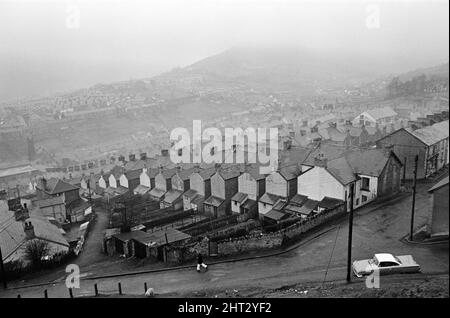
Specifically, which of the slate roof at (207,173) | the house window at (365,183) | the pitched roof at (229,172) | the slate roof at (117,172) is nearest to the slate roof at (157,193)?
the slate roof at (207,173)

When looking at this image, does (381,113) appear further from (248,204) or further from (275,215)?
(275,215)

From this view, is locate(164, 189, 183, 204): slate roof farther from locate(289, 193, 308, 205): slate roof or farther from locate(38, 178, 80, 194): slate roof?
locate(289, 193, 308, 205): slate roof

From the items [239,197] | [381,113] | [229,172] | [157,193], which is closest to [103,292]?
[239,197]

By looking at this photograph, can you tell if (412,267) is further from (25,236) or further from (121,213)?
(121,213)

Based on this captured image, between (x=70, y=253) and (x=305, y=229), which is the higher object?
(x=305, y=229)

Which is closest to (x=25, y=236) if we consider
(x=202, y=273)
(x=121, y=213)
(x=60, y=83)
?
(x=121, y=213)

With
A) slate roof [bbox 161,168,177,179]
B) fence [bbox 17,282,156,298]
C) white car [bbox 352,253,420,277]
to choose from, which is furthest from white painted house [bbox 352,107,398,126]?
fence [bbox 17,282,156,298]
